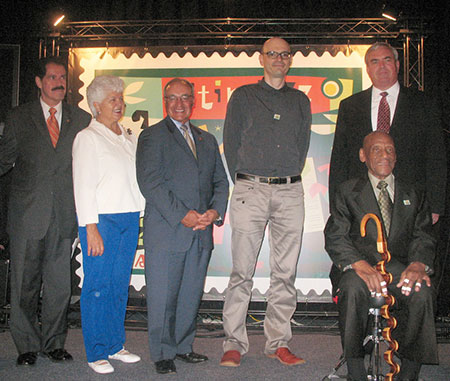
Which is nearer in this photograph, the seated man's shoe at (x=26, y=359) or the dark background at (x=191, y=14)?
the seated man's shoe at (x=26, y=359)

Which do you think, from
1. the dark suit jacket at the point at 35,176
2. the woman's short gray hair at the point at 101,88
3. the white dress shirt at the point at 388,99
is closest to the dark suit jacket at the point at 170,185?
the woman's short gray hair at the point at 101,88

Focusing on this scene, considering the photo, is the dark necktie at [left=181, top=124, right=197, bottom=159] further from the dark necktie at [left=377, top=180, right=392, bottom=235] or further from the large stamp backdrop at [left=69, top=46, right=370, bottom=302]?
the large stamp backdrop at [left=69, top=46, right=370, bottom=302]

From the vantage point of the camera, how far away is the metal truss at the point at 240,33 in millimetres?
4020

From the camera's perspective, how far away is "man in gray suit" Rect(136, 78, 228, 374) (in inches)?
108

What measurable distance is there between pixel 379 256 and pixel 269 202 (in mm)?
785

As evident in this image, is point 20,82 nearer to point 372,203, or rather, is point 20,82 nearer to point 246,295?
point 246,295

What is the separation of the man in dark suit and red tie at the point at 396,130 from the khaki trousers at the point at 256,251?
1.06 ft

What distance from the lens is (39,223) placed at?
2.91m

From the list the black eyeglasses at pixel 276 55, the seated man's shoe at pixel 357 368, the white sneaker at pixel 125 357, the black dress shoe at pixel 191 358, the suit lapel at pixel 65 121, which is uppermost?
the black eyeglasses at pixel 276 55

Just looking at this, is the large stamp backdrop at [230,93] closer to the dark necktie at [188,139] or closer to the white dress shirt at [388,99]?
the white dress shirt at [388,99]

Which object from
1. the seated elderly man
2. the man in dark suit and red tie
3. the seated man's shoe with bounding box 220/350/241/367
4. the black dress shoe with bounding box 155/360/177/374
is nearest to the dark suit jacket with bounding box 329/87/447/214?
the man in dark suit and red tie

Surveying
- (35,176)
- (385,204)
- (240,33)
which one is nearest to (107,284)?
(35,176)

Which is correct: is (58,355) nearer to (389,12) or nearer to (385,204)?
(385,204)

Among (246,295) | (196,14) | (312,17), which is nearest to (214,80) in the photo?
(196,14)
